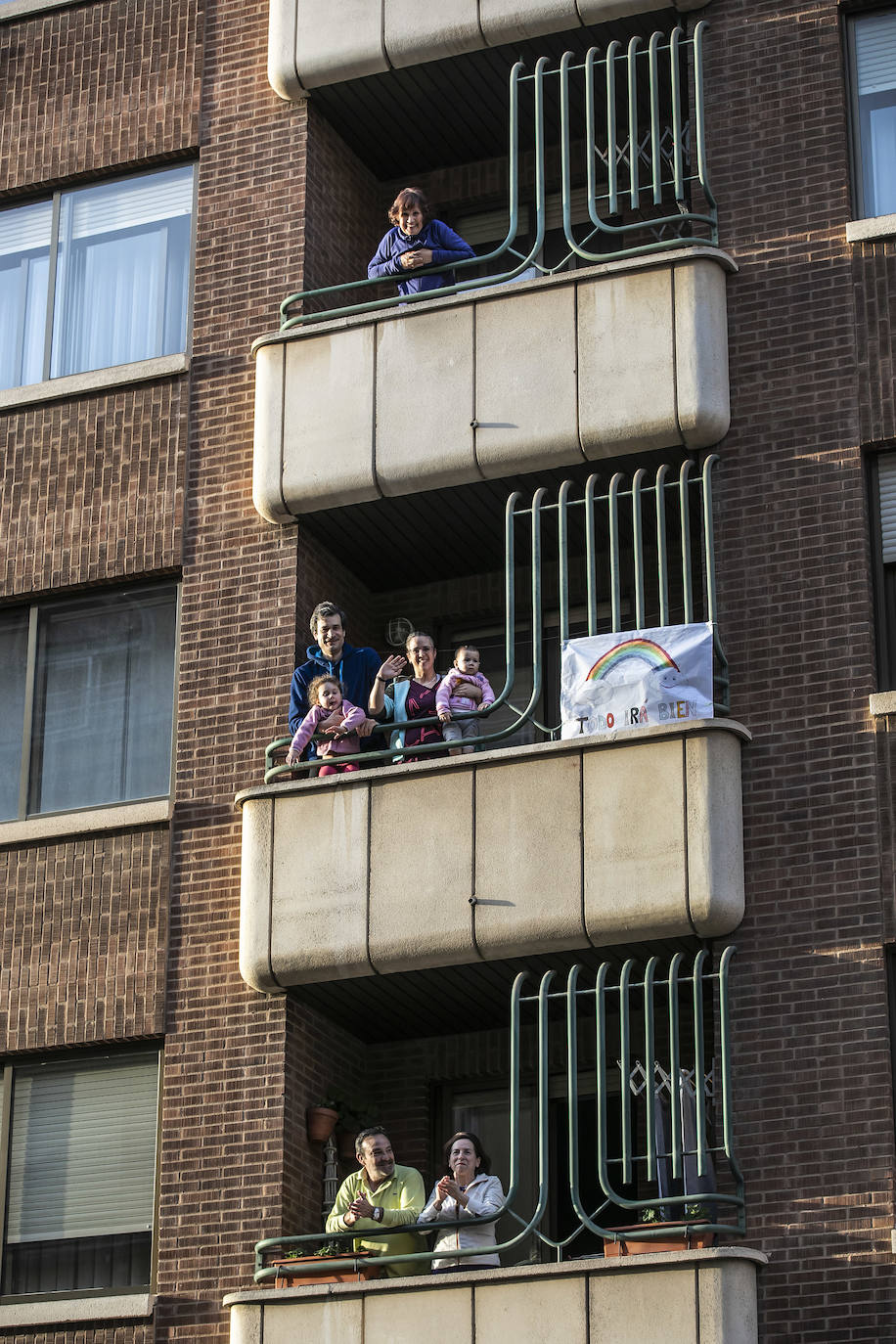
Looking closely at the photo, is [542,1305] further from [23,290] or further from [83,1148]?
[23,290]

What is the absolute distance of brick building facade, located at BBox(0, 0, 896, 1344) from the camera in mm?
16891

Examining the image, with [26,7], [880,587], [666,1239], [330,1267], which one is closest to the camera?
[666,1239]

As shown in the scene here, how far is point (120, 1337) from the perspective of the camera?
1753 centimetres

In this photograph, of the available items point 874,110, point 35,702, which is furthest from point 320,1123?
point 874,110

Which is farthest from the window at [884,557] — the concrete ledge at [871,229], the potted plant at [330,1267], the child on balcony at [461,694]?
the potted plant at [330,1267]

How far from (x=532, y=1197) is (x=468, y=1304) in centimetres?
201

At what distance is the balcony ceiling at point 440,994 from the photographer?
17625mm

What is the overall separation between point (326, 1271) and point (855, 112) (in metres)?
9.15

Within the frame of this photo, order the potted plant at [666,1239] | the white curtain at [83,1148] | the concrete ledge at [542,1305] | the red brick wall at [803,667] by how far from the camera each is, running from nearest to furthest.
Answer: the concrete ledge at [542,1305]
the potted plant at [666,1239]
the red brick wall at [803,667]
the white curtain at [83,1148]

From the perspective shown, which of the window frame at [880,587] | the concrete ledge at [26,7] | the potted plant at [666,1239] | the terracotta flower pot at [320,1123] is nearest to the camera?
the potted plant at [666,1239]

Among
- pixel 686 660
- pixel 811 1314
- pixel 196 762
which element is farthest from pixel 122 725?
pixel 811 1314

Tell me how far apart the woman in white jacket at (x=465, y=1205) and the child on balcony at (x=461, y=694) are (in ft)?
9.69

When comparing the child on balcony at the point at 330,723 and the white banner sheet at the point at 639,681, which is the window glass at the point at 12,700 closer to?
the child on balcony at the point at 330,723

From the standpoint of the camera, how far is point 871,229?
1866 cm
